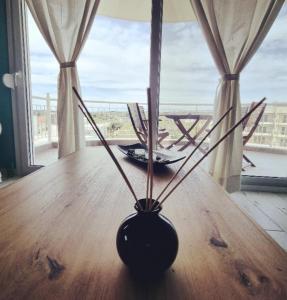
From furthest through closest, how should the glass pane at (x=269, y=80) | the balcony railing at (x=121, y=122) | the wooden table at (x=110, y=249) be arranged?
the balcony railing at (x=121, y=122)
the glass pane at (x=269, y=80)
the wooden table at (x=110, y=249)

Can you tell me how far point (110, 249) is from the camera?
1.63 feet

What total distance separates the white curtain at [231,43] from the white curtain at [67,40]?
1094 mm

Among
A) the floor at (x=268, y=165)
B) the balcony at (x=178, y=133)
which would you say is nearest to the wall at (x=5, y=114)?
the balcony at (x=178, y=133)

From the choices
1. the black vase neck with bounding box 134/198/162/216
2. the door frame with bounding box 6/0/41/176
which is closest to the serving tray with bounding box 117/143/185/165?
the black vase neck with bounding box 134/198/162/216

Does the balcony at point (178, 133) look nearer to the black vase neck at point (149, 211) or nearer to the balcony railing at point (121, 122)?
the balcony railing at point (121, 122)

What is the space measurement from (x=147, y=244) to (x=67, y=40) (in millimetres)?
2299

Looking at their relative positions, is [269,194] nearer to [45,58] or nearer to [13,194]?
[13,194]

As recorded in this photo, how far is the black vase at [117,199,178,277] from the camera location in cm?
42

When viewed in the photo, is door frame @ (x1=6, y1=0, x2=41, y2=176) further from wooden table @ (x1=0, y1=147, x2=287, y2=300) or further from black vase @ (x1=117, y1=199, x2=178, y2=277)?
black vase @ (x1=117, y1=199, x2=178, y2=277)

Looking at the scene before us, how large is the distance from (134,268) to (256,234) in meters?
0.34

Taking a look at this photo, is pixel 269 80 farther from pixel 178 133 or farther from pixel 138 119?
pixel 138 119

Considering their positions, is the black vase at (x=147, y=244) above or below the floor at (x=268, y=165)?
above

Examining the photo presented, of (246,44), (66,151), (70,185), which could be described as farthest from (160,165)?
(246,44)

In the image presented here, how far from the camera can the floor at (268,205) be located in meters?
1.60
